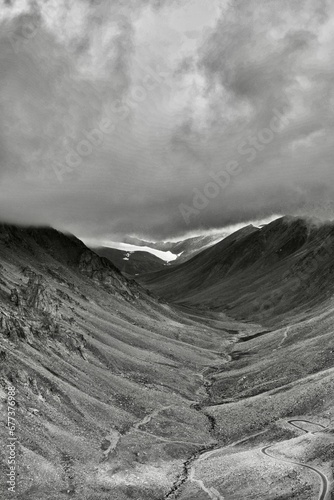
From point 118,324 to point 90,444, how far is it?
96993mm

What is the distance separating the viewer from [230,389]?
12538 centimetres

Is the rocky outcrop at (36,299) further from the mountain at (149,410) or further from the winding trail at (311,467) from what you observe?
the winding trail at (311,467)

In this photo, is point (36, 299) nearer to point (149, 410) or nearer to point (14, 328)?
point (14, 328)

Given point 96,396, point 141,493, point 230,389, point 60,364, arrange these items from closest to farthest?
point 141,493
point 96,396
point 60,364
point 230,389

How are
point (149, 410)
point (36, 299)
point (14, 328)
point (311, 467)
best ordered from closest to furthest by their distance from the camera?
point (311, 467)
point (149, 410)
point (14, 328)
point (36, 299)

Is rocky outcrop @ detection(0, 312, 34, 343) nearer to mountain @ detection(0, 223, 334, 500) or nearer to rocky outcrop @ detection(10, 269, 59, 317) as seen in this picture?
mountain @ detection(0, 223, 334, 500)

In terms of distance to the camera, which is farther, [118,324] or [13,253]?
[13,253]

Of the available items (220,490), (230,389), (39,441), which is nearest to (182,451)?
(220,490)

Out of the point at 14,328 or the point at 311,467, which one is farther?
the point at 14,328

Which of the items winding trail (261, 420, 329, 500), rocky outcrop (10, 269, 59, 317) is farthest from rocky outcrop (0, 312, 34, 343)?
Answer: winding trail (261, 420, 329, 500)

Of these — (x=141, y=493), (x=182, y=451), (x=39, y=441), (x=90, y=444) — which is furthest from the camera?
(x=182, y=451)

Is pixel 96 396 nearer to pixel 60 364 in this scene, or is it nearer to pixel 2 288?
pixel 60 364

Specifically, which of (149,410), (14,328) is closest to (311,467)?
(149,410)

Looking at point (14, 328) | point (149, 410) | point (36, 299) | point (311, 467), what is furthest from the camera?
point (36, 299)
